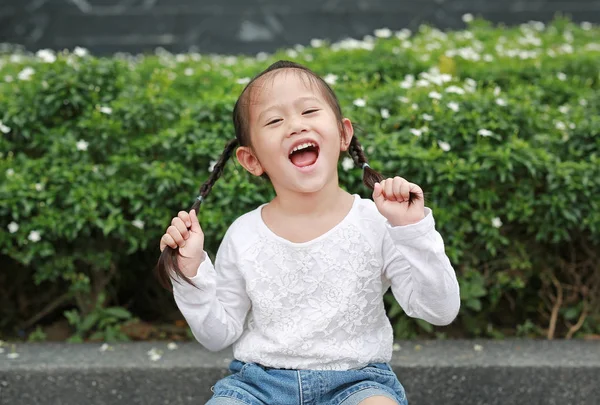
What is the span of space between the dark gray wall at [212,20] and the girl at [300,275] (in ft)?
16.2

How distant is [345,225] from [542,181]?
131cm

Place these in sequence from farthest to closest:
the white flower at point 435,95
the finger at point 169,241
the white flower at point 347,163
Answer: the white flower at point 435,95, the white flower at point 347,163, the finger at point 169,241

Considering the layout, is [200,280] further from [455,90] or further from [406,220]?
[455,90]

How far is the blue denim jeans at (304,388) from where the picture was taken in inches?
88.8

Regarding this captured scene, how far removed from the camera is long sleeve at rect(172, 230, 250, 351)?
228cm

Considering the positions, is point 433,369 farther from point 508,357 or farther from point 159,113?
point 159,113

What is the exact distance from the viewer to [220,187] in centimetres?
325

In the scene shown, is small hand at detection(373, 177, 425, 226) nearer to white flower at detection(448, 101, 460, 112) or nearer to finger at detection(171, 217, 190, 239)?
finger at detection(171, 217, 190, 239)

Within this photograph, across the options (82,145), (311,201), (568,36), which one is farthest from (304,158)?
(568,36)

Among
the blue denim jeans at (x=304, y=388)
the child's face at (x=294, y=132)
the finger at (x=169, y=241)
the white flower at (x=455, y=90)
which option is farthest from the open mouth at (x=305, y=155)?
the white flower at (x=455, y=90)

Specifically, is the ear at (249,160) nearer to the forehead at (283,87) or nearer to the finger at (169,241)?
the forehead at (283,87)

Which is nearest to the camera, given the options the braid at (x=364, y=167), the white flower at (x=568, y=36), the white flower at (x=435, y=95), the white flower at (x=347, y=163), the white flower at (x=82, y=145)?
the braid at (x=364, y=167)

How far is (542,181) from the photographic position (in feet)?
11.1

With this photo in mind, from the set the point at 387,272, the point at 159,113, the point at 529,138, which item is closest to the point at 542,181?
the point at 529,138
